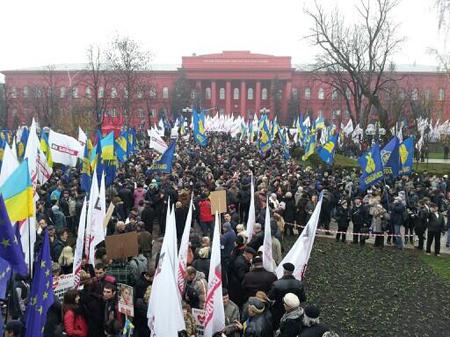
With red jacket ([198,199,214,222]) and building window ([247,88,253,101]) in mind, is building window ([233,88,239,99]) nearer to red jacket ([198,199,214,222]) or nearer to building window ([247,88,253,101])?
building window ([247,88,253,101])

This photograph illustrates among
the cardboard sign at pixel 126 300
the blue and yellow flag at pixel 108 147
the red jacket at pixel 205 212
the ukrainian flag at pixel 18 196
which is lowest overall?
the red jacket at pixel 205 212

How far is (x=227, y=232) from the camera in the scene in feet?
33.0

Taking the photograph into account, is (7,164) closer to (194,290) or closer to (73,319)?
(73,319)

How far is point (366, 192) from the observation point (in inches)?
652

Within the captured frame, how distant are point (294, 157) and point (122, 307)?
27.8 meters

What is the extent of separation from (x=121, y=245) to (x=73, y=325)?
1.61 metres

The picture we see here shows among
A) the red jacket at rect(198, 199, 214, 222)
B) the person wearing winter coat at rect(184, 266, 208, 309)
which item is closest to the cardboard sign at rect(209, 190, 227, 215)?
the red jacket at rect(198, 199, 214, 222)

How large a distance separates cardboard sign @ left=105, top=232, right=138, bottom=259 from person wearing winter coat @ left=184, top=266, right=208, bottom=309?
3.61 ft

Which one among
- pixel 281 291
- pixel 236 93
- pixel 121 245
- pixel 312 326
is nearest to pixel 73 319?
pixel 121 245

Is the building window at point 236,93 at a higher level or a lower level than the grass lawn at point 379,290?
higher

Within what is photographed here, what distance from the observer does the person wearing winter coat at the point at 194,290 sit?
279 inches

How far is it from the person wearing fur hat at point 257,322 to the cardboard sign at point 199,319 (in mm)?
718

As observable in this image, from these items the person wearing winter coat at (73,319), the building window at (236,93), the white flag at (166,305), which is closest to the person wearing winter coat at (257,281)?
the white flag at (166,305)

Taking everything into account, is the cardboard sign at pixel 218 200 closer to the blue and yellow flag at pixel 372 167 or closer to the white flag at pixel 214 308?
the white flag at pixel 214 308
